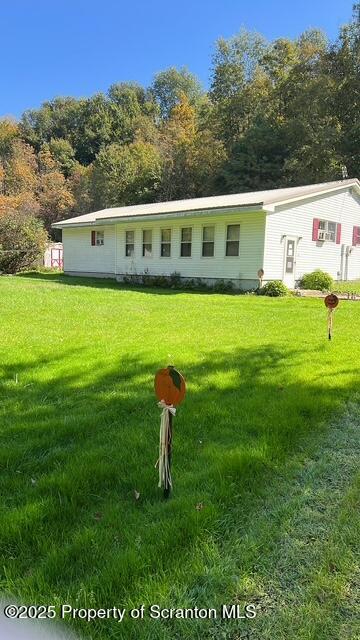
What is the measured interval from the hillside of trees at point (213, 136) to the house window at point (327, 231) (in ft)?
40.4

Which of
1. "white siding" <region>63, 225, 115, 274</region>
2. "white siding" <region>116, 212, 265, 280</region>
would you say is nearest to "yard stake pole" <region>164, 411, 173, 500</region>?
"white siding" <region>116, 212, 265, 280</region>

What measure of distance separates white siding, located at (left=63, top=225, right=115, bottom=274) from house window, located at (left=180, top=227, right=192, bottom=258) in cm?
449

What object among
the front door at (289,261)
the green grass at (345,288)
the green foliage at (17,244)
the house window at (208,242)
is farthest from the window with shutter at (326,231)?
the green foliage at (17,244)

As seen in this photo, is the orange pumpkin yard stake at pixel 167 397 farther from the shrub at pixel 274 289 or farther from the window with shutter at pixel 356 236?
the window with shutter at pixel 356 236

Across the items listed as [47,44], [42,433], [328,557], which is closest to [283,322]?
[42,433]

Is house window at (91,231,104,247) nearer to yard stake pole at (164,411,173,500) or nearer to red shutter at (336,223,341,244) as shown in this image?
red shutter at (336,223,341,244)

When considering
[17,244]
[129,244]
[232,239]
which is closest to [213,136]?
[17,244]

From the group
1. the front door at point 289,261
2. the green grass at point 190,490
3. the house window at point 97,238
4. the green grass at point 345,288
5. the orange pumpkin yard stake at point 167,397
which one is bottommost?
the green grass at point 190,490

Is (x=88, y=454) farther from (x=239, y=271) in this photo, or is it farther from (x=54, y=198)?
(x=54, y=198)

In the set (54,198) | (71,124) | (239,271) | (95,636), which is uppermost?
(71,124)

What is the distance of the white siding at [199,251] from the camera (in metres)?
14.8

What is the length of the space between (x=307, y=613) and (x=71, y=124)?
6156cm

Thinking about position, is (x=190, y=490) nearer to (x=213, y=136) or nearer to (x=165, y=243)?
(x=165, y=243)

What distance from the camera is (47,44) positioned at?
36594 mm
